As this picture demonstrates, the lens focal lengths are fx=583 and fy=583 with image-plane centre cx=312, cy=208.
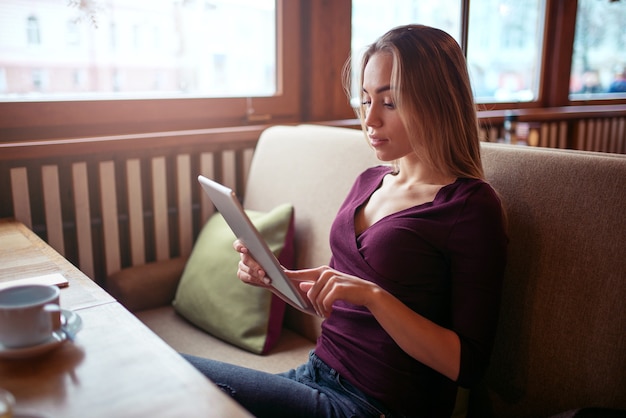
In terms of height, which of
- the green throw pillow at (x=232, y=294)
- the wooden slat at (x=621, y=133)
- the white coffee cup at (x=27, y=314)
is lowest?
the green throw pillow at (x=232, y=294)

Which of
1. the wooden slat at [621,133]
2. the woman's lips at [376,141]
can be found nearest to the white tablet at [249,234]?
the woman's lips at [376,141]

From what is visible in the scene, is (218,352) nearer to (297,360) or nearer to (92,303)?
(297,360)

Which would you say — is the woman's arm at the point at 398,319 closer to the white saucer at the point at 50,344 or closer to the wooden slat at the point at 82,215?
the white saucer at the point at 50,344

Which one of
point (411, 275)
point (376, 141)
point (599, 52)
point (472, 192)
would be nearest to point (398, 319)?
point (411, 275)

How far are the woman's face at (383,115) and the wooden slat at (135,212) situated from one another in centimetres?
102

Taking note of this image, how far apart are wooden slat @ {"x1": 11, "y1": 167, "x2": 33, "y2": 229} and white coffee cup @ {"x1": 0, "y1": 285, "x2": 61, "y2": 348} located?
1.01 meters

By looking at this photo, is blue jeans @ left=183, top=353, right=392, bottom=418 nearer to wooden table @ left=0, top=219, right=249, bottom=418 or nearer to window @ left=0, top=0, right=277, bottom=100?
wooden table @ left=0, top=219, right=249, bottom=418

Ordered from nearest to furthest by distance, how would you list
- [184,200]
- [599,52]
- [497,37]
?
[184,200]
[497,37]
[599,52]

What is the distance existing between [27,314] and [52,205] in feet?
3.63

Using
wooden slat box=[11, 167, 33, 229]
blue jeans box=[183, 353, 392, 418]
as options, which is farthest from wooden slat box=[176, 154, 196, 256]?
blue jeans box=[183, 353, 392, 418]

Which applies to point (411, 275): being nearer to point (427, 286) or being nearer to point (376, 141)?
point (427, 286)

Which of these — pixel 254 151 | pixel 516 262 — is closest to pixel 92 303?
pixel 516 262

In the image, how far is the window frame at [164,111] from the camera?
1848 mm

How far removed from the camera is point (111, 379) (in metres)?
0.75
